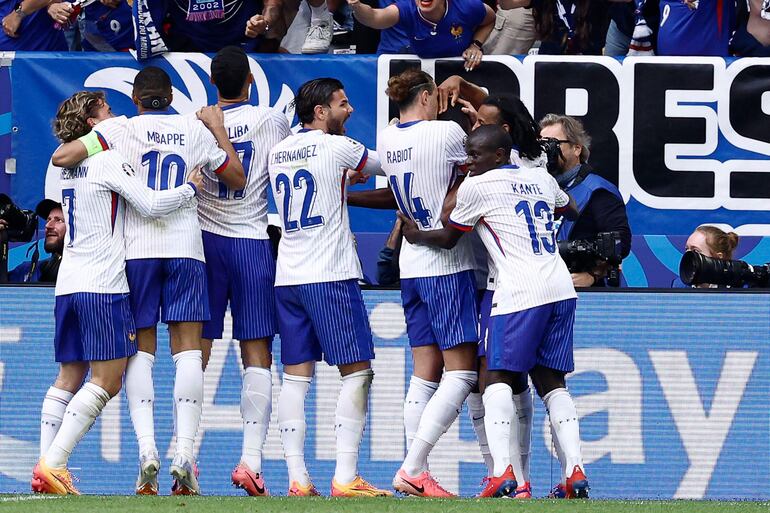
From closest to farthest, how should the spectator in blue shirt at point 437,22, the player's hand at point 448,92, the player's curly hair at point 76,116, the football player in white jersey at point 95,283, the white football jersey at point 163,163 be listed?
1. the football player in white jersey at point 95,283
2. the white football jersey at point 163,163
3. the player's curly hair at point 76,116
4. the player's hand at point 448,92
5. the spectator in blue shirt at point 437,22

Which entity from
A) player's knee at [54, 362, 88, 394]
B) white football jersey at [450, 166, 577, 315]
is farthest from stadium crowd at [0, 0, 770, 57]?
player's knee at [54, 362, 88, 394]

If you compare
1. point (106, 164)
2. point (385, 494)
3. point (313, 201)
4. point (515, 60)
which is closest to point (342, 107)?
point (313, 201)

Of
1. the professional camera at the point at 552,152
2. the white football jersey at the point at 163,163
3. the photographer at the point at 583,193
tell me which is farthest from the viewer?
the photographer at the point at 583,193

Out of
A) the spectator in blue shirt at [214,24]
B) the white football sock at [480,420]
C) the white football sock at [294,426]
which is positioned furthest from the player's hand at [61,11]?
the white football sock at [480,420]

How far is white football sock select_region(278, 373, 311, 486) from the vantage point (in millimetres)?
7117

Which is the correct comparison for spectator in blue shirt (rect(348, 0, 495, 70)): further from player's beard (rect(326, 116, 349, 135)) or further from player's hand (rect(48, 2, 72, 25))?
player's beard (rect(326, 116, 349, 135))

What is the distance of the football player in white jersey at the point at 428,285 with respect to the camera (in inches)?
276

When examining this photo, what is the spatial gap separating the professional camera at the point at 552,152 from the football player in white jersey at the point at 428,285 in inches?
29.0

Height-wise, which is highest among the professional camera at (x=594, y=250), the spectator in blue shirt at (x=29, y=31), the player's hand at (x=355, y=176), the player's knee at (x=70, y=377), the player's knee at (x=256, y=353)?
the spectator in blue shirt at (x=29, y=31)

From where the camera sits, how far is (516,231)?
6.70 metres

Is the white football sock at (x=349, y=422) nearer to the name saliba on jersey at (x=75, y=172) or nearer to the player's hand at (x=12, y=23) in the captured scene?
the name saliba on jersey at (x=75, y=172)

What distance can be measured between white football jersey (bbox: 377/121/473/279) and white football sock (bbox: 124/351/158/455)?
135 cm

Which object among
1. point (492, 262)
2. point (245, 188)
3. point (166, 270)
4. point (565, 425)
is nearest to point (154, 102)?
point (245, 188)

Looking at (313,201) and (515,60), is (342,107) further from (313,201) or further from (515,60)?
(515,60)
